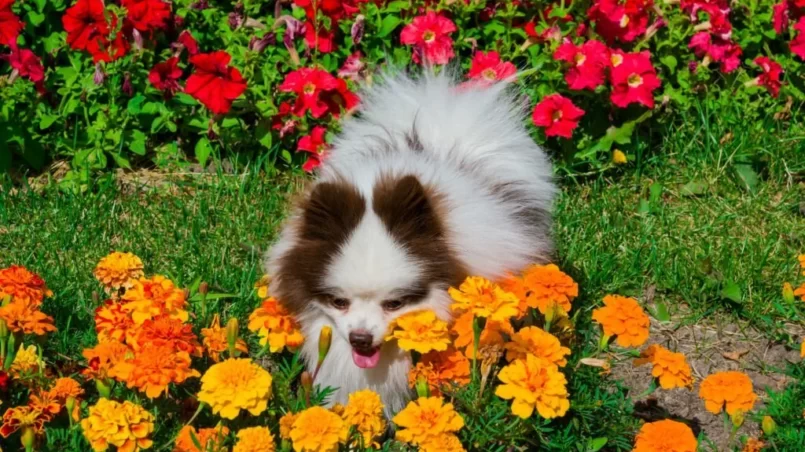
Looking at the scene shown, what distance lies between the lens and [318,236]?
10.3 feet

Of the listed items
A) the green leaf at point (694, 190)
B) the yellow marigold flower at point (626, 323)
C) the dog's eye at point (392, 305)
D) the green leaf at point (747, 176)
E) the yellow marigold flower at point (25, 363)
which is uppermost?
the yellow marigold flower at point (626, 323)

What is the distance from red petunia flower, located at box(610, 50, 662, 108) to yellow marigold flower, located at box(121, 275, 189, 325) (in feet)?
7.77

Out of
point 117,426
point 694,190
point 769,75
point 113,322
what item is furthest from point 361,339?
point 769,75

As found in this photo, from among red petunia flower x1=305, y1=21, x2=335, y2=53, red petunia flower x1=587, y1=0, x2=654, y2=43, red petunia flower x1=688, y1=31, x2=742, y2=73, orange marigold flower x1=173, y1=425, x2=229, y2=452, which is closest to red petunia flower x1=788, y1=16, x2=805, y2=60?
red petunia flower x1=688, y1=31, x2=742, y2=73

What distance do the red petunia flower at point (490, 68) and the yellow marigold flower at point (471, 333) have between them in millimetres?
1738

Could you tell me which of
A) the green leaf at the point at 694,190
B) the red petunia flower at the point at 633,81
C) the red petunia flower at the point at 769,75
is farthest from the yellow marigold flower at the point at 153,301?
the red petunia flower at the point at 769,75

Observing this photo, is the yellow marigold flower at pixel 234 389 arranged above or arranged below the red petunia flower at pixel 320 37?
above

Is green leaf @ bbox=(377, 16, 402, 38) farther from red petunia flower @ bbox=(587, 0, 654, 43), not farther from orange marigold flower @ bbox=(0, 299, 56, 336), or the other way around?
orange marigold flower @ bbox=(0, 299, 56, 336)

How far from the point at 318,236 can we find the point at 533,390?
0.90 meters

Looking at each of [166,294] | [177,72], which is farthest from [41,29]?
[166,294]

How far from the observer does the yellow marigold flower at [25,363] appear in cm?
276

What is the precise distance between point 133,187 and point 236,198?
539 millimetres

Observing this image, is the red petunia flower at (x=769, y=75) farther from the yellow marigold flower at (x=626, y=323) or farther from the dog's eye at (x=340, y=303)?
the dog's eye at (x=340, y=303)

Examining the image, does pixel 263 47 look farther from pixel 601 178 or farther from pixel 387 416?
pixel 387 416
